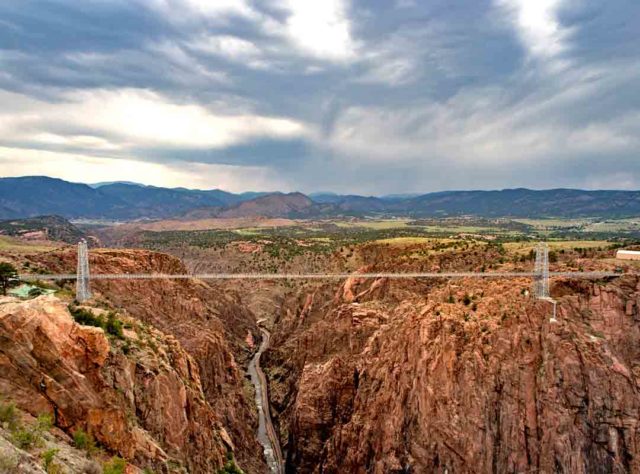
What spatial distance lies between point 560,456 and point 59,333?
3871cm

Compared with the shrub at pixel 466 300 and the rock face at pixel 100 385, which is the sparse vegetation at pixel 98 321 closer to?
the rock face at pixel 100 385

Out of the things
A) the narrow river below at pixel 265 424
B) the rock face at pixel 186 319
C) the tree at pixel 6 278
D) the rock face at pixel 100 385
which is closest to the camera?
the rock face at pixel 100 385

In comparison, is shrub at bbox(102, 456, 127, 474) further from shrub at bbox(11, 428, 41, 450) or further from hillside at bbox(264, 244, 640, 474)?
hillside at bbox(264, 244, 640, 474)

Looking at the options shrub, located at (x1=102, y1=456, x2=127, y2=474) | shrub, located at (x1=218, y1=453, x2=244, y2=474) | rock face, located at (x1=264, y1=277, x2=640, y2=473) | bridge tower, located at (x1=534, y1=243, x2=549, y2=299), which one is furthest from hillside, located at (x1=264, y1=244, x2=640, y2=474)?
shrub, located at (x1=102, y1=456, x2=127, y2=474)

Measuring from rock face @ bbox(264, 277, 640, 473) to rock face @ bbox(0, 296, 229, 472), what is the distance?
60.8ft

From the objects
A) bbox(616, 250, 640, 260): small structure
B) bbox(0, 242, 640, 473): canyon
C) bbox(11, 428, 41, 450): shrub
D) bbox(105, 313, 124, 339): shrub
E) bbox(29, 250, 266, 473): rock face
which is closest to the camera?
bbox(11, 428, 41, 450): shrub

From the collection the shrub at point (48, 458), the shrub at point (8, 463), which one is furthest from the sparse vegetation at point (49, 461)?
the shrub at point (8, 463)

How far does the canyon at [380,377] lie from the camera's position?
25.1m

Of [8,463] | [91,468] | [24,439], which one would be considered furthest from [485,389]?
[8,463]

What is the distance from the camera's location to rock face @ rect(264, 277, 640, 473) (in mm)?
42062

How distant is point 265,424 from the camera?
65.9 m

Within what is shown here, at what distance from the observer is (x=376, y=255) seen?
288 ft

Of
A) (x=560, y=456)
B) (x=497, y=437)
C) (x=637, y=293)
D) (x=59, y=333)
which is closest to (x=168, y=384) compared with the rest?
(x=59, y=333)

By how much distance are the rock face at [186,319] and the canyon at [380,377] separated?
0.87ft
